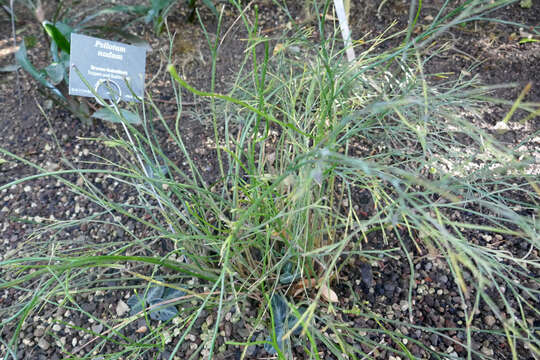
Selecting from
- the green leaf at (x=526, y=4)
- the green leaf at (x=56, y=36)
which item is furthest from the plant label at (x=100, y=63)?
the green leaf at (x=526, y=4)

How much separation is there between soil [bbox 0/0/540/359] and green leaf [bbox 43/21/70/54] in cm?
22

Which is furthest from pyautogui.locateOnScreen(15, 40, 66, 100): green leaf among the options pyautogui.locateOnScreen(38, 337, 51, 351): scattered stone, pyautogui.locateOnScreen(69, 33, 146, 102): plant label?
pyautogui.locateOnScreen(38, 337, 51, 351): scattered stone

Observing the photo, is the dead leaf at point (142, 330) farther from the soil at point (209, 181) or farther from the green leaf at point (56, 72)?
the green leaf at point (56, 72)

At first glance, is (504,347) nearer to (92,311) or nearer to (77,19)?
(92,311)

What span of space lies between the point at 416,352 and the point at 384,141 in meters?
0.55

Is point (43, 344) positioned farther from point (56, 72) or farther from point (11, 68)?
point (11, 68)

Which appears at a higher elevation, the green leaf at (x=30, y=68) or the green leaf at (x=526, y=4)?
the green leaf at (x=526, y=4)

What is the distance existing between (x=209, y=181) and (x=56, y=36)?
1.94ft

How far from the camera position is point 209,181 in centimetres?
106

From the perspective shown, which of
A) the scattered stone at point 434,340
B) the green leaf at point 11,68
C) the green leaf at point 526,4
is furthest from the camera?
the green leaf at point 526,4

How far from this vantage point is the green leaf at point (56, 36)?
111 centimetres

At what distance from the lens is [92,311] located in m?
0.83

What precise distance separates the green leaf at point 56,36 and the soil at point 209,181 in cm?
22

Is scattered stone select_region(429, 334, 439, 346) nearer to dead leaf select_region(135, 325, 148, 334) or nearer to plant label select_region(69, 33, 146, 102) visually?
dead leaf select_region(135, 325, 148, 334)
